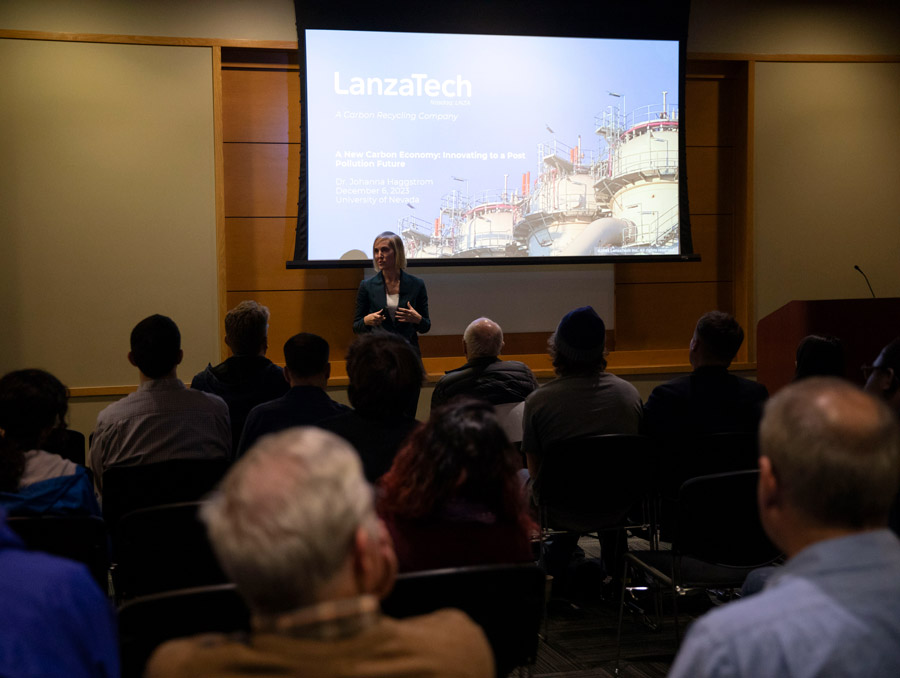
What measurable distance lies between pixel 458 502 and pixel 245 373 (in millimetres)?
2036

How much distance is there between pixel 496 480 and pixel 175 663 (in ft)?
2.98

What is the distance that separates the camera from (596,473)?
9.77 ft

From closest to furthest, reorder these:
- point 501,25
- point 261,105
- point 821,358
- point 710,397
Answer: point 710,397, point 821,358, point 501,25, point 261,105

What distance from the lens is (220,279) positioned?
5.75 m

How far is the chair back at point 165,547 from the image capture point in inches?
85.9

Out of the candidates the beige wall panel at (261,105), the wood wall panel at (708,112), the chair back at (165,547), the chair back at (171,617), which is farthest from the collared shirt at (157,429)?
the wood wall panel at (708,112)

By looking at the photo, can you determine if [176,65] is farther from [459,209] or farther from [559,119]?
[559,119]

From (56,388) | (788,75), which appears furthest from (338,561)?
(788,75)

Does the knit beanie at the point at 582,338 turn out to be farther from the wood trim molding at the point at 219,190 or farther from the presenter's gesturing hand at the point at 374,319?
the wood trim molding at the point at 219,190

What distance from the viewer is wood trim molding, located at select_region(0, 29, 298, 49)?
18.0 feet

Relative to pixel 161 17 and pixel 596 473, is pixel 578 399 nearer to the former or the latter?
pixel 596 473

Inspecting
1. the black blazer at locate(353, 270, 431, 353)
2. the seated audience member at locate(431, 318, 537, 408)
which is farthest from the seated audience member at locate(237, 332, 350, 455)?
the black blazer at locate(353, 270, 431, 353)

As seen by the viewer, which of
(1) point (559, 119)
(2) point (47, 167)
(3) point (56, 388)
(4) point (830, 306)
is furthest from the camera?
(1) point (559, 119)

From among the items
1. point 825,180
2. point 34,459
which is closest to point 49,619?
point 34,459
